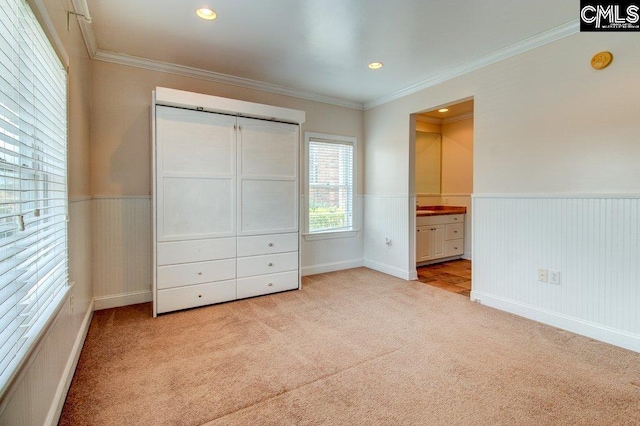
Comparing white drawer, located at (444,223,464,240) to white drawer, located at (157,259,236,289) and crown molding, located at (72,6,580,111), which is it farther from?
white drawer, located at (157,259,236,289)

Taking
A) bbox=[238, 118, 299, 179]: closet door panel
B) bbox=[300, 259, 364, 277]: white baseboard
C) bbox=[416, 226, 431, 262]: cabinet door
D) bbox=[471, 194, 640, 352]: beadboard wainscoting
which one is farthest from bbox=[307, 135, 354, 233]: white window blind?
bbox=[471, 194, 640, 352]: beadboard wainscoting

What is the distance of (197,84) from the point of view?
3605 millimetres

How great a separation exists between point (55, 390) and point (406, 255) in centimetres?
369

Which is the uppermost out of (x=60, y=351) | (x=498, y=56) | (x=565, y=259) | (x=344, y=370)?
(x=498, y=56)

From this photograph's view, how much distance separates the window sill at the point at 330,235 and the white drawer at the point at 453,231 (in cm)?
164

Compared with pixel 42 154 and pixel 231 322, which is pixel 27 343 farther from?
Result: pixel 231 322

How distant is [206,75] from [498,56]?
3101 mm

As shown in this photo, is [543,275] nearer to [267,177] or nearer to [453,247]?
[453,247]

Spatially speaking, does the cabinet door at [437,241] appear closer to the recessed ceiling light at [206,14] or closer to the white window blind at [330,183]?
the white window blind at [330,183]

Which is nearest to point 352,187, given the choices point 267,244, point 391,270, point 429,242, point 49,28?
point 391,270

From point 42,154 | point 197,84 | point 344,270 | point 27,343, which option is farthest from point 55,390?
point 344,270

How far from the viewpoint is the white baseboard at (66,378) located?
1.53 meters

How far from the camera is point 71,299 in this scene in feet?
6.66

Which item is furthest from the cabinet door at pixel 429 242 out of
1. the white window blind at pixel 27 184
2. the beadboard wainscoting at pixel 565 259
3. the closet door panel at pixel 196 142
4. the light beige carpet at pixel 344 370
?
the white window blind at pixel 27 184
